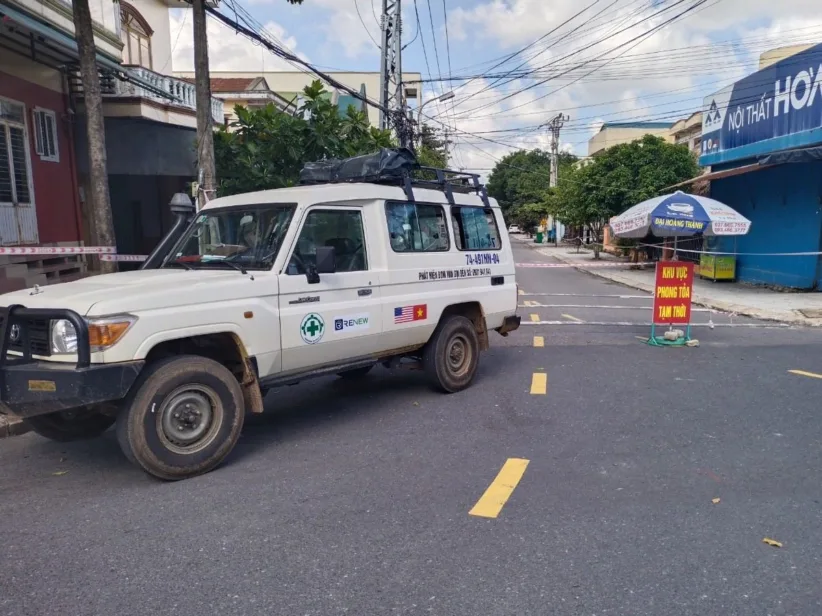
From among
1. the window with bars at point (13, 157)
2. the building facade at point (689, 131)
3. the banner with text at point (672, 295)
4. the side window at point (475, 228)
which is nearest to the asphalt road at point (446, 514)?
the side window at point (475, 228)

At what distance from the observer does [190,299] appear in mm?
4488

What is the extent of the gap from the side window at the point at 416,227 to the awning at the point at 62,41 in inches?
269

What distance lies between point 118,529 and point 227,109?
2312 centimetres

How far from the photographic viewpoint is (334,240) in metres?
5.67

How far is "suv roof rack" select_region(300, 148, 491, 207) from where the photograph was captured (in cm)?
644

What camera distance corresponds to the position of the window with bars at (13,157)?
1068cm

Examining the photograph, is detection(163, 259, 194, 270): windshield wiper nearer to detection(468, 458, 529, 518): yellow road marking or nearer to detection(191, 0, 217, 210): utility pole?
detection(468, 458, 529, 518): yellow road marking

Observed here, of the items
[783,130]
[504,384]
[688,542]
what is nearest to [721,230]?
[504,384]

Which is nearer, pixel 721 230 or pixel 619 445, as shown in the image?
pixel 619 445

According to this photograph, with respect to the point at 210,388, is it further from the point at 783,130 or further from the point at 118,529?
the point at 783,130

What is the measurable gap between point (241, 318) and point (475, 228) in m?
3.46

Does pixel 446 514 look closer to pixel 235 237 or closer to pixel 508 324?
pixel 235 237

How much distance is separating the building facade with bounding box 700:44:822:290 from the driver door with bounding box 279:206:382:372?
1182cm

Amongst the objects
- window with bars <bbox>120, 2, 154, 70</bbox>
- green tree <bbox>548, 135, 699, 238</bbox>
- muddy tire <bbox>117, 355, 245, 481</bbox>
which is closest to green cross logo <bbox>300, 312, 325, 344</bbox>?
muddy tire <bbox>117, 355, 245, 481</bbox>
